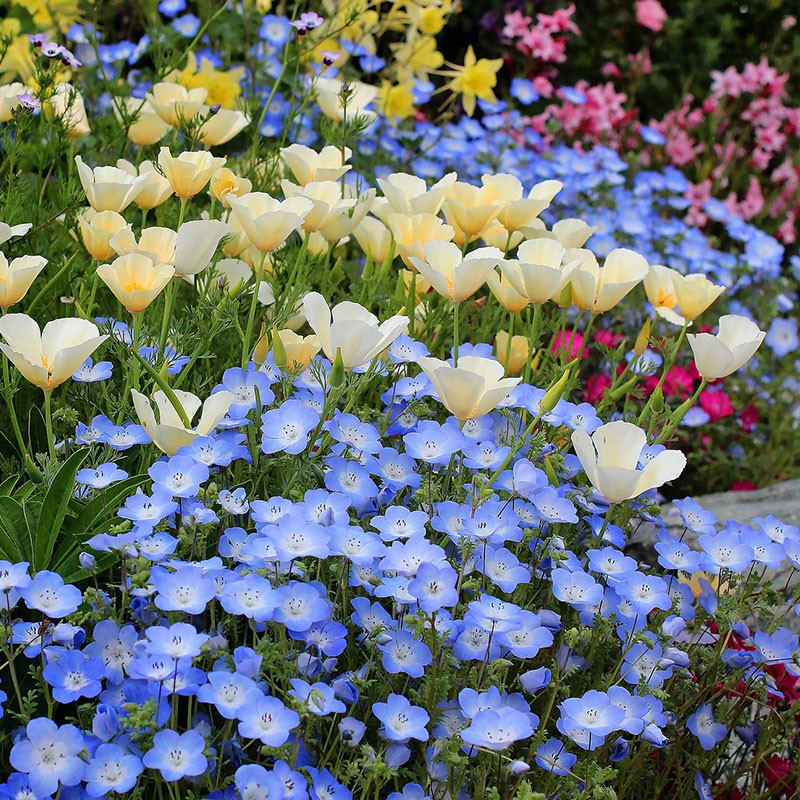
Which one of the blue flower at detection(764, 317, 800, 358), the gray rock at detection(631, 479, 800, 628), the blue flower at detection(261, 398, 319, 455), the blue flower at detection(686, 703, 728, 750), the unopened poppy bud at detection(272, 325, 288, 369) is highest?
the unopened poppy bud at detection(272, 325, 288, 369)

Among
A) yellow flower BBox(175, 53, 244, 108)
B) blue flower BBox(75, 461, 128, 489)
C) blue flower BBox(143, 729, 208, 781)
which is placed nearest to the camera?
blue flower BBox(143, 729, 208, 781)

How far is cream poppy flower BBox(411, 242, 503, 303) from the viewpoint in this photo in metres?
1.48

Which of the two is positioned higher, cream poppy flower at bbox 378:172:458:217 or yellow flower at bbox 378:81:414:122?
cream poppy flower at bbox 378:172:458:217

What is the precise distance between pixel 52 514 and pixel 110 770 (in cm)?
38

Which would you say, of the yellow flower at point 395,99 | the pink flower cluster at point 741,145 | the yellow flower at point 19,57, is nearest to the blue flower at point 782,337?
the pink flower cluster at point 741,145

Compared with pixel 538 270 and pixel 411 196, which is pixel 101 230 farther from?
pixel 538 270

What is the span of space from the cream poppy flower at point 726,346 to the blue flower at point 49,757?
38.8 inches

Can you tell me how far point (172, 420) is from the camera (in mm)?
1339

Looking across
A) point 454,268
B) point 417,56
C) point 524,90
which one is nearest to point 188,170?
point 454,268

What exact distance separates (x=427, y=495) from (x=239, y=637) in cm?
33

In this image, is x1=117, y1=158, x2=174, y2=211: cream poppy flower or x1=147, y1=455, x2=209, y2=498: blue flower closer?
x1=147, y1=455, x2=209, y2=498: blue flower

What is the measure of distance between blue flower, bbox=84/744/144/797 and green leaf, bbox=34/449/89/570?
33 centimetres

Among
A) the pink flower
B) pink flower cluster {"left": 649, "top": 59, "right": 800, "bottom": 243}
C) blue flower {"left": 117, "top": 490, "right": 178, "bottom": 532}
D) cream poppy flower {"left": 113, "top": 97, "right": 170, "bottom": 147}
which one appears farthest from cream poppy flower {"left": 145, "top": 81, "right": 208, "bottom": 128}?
the pink flower

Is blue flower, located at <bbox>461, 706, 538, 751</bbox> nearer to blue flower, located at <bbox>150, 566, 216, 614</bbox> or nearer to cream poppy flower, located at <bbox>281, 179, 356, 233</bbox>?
blue flower, located at <bbox>150, 566, 216, 614</bbox>
